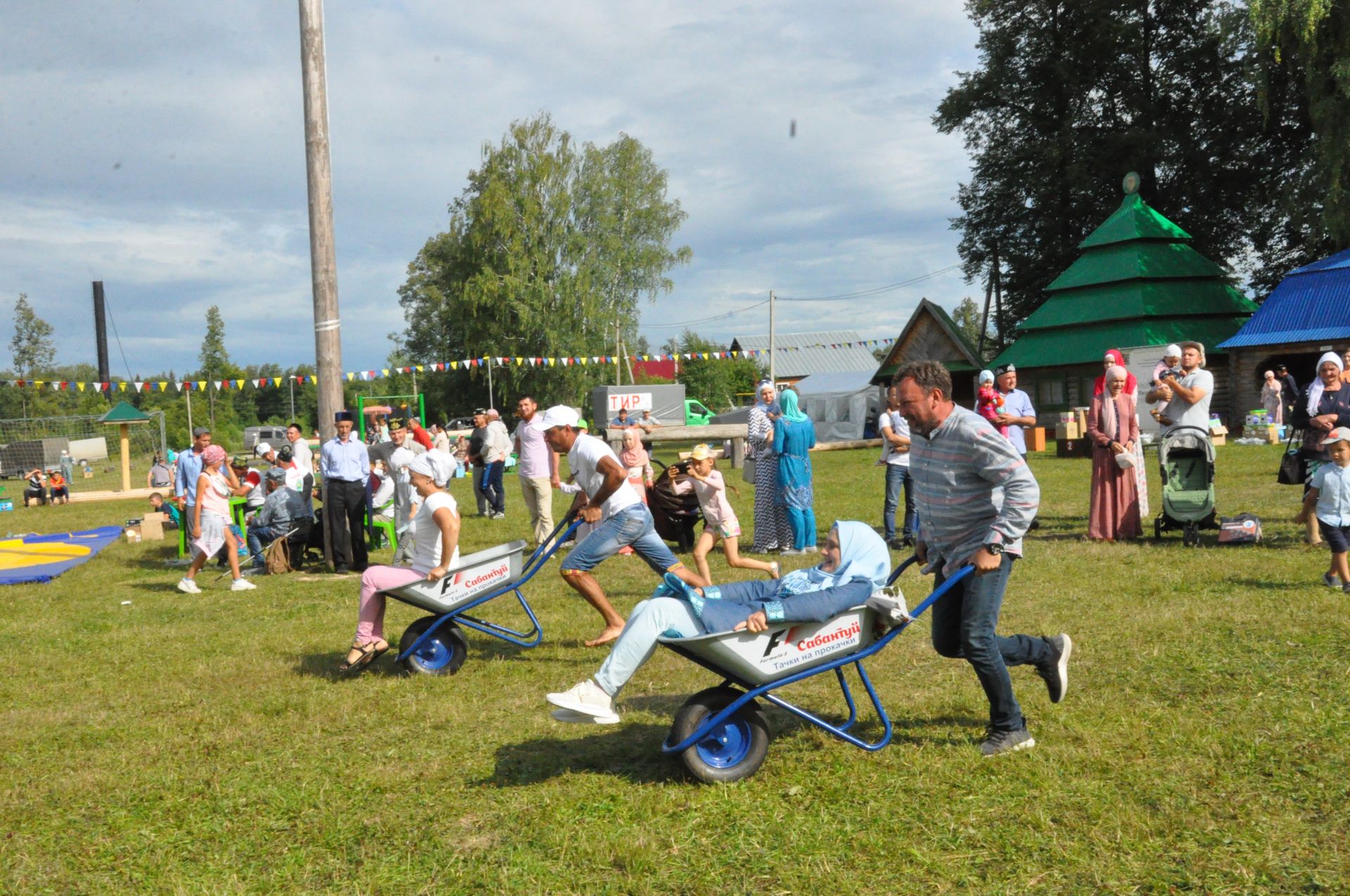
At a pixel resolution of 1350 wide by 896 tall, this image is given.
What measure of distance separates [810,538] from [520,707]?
591 centimetres

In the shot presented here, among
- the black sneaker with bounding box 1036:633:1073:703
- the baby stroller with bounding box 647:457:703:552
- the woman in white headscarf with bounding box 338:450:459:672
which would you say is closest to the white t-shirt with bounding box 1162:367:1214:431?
the baby stroller with bounding box 647:457:703:552

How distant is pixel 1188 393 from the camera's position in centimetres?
1017

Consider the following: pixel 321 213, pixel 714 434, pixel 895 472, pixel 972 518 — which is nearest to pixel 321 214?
pixel 321 213

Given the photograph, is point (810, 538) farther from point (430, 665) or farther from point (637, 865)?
point (637, 865)

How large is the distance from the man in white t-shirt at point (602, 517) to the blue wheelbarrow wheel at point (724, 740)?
2.14 m

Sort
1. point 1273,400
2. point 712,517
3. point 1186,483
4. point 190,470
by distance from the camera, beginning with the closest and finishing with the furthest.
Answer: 1. point 712,517
2. point 1186,483
3. point 190,470
4. point 1273,400

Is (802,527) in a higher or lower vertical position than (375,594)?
lower

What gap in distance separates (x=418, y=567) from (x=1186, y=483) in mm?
7782

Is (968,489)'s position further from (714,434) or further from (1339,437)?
(714,434)

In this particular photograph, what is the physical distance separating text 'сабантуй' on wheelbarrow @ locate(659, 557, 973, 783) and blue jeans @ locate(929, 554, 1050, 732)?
0.10 metres

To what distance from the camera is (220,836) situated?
4527 mm

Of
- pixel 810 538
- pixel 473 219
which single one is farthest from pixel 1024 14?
pixel 810 538

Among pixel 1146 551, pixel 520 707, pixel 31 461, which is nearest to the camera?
pixel 520 707

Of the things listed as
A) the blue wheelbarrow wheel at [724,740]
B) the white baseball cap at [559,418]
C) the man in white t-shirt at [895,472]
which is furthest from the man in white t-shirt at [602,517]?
the man in white t-shirt at [895,472]
